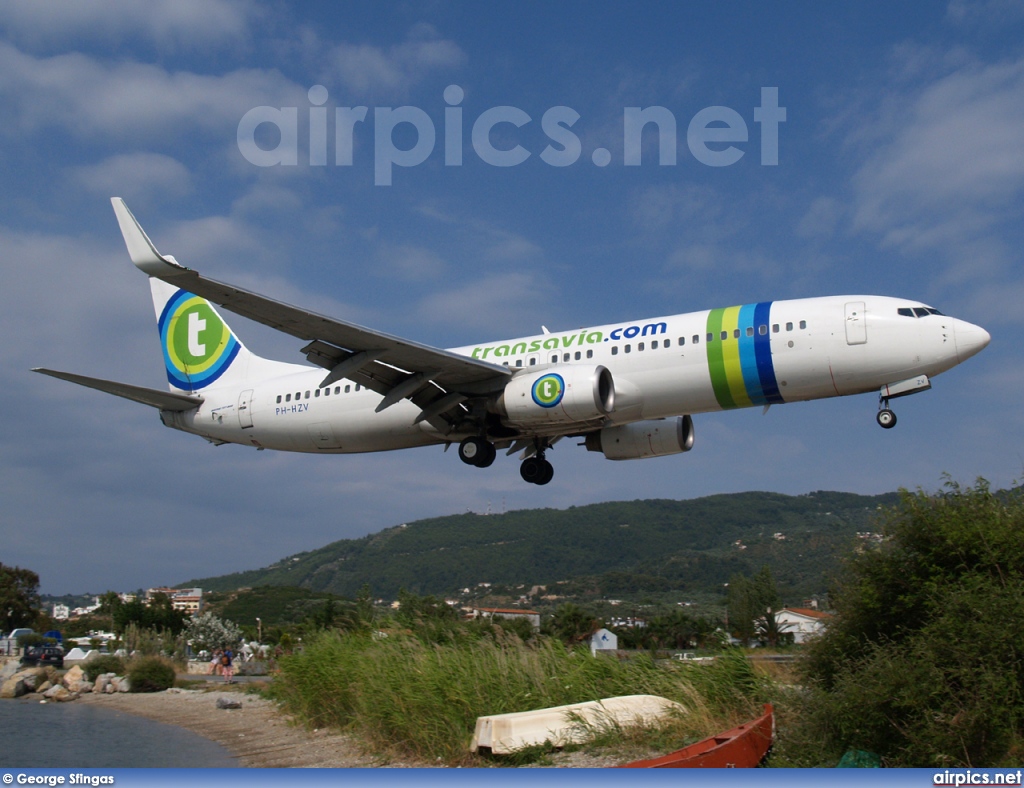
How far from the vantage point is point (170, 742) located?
29188 millimetres

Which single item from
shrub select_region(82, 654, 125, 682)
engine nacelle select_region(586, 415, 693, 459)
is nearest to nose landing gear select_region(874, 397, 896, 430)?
engine nacelle select_region(586, 415, 693, 459)

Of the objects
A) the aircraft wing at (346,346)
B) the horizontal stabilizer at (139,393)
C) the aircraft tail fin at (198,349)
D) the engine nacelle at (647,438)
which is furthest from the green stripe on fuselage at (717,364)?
the horizontal stabilizer at (139,393)

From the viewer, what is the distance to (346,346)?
869 inches

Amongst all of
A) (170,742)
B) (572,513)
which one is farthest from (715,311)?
(572,513)

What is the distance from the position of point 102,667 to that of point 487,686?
39.7 m

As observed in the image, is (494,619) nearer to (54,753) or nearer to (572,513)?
(54,753)

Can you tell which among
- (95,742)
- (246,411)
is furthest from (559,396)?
(95,742)

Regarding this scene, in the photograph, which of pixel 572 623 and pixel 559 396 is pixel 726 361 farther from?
pixel 572 623


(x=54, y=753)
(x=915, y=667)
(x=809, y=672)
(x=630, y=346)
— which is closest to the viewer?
(x=915, y=667)

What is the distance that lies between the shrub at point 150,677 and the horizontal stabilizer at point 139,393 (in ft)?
65.6

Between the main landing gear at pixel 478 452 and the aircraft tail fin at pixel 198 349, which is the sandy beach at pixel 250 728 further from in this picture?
the aircraft tail fin at pixel 198 349

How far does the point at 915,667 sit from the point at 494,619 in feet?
45.2

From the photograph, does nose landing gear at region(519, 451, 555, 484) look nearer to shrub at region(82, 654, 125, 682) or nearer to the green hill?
shrub at region(82, 654, 125, 682)

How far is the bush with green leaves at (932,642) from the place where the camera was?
37.4 feet
